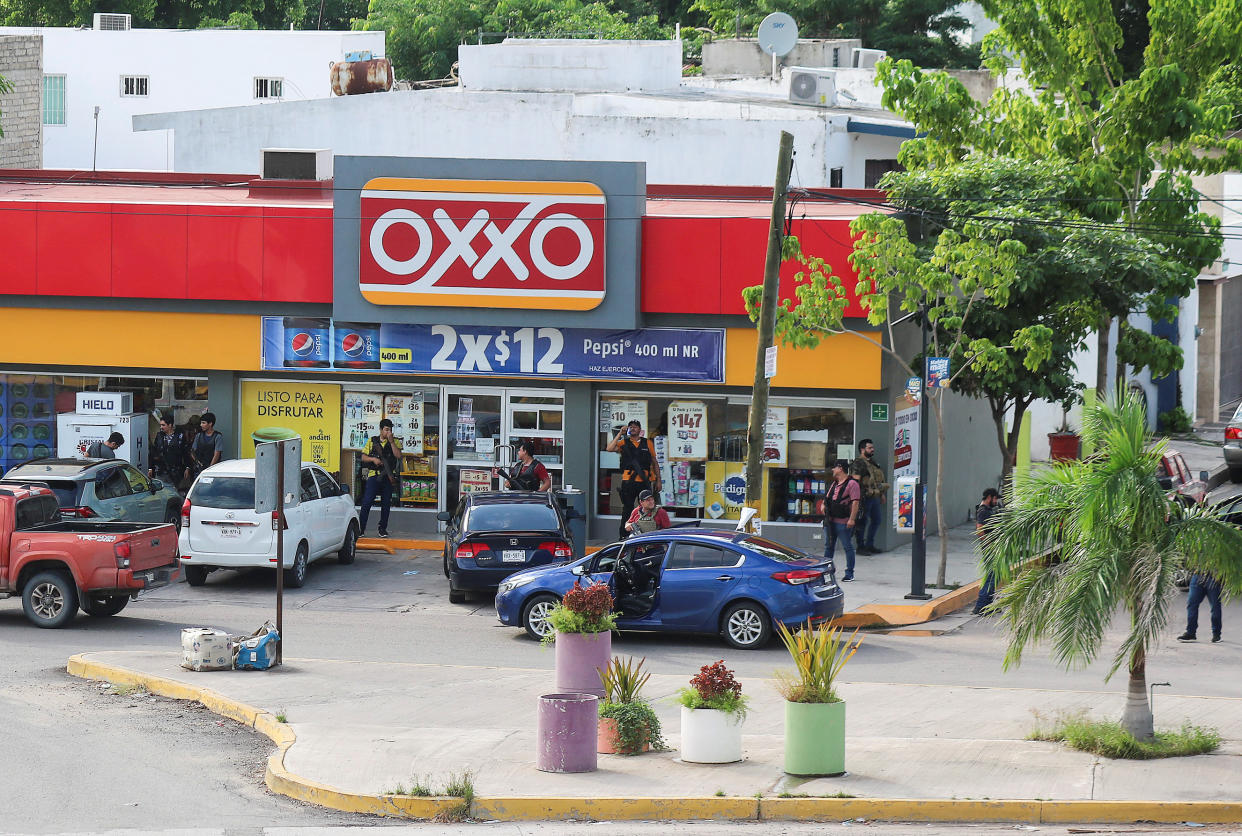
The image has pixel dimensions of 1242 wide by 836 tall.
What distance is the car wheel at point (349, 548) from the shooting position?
2386 centimetres

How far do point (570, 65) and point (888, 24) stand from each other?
87.0 feet

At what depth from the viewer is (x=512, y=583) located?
Answer: 61.7ft

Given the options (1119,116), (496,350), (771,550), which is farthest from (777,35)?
(771,550)

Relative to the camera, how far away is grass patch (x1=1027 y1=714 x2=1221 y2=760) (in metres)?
12.2

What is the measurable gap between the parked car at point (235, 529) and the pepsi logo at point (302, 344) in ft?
12.4

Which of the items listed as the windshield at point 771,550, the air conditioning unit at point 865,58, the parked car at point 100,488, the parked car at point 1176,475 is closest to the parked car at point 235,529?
the parked car at point 100,488

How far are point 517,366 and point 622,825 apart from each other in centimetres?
1470

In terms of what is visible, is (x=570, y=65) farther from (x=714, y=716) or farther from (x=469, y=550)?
(x=714, y=716)

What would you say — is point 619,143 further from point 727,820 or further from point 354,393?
point 727,820

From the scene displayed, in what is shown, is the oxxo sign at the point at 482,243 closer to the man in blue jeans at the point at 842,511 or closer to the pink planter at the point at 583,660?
the man in blue jeans at the point at 842,511

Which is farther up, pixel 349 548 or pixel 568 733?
pixel 349 548

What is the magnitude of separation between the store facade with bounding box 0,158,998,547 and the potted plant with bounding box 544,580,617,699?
9.99 meters

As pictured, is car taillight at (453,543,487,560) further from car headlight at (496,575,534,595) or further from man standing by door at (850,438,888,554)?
man standing by door at (850,438,888,554)

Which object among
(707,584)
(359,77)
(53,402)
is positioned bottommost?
(707,584)
